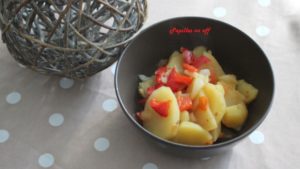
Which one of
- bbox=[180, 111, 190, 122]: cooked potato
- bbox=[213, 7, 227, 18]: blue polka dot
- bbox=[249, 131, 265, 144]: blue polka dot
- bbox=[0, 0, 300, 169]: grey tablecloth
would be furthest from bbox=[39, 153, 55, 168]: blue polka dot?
bbox=[213, 7, 227, 18]: blue polka dot

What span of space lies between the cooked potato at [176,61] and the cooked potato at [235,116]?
0.12 m

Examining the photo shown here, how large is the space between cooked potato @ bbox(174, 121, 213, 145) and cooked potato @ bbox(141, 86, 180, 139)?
1 centimetres

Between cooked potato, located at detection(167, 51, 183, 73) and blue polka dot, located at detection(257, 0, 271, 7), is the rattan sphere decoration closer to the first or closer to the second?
cooked potato, located at detection(167, 51, 183, 73)

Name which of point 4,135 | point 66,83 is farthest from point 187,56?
point 4,135

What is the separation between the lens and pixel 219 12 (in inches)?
33.7

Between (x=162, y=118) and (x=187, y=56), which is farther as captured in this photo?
(x=187, y=56)

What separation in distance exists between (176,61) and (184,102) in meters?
0.11

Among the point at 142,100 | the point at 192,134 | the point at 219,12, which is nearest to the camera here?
the point at 192,134

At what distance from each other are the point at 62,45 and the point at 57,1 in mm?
80

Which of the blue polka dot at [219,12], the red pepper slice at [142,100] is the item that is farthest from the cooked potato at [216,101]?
the blue polka dot at [219,12]

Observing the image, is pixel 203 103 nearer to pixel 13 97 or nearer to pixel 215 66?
pixel 215 66

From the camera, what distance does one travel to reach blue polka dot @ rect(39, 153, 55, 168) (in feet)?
2.21

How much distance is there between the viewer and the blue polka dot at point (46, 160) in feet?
2.21

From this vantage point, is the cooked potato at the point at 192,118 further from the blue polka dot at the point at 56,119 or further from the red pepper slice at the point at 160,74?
the blue polka dot at the point at 56,119
